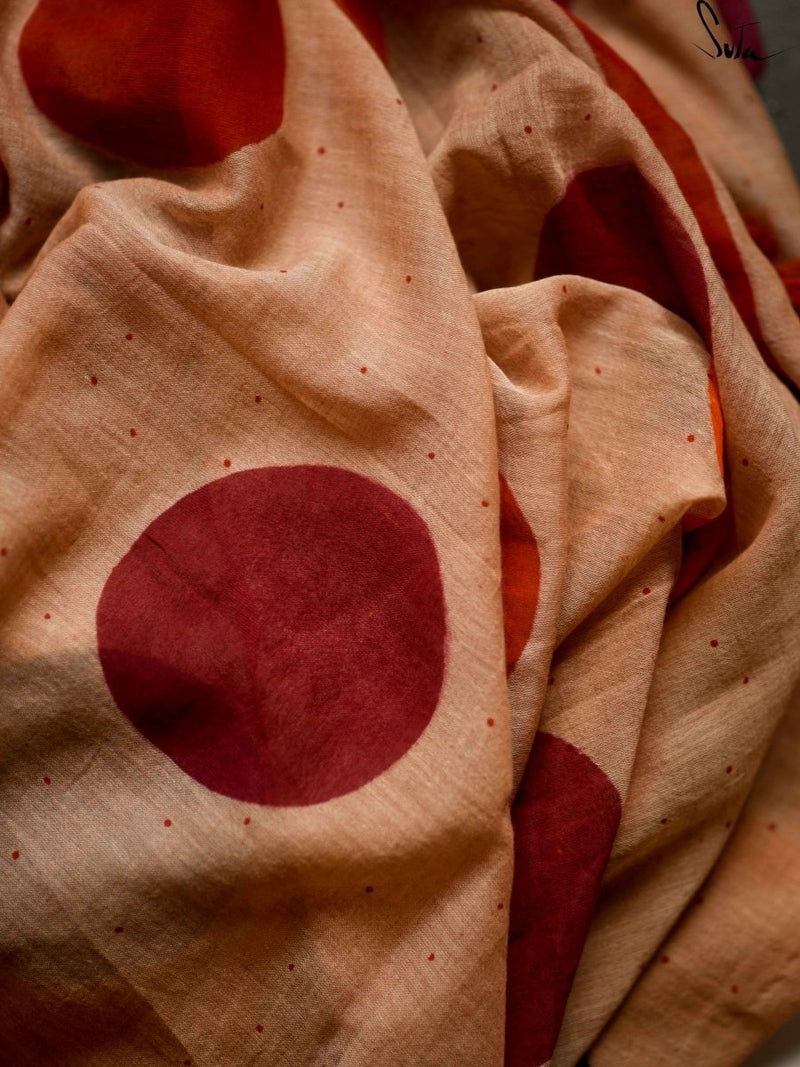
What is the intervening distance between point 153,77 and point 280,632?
0.33 m

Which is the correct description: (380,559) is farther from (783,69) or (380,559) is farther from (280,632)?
(783,69)

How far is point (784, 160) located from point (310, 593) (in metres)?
0.45

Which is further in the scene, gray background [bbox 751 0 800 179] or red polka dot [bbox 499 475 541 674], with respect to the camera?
gray background [bbox 751 0 800 179]

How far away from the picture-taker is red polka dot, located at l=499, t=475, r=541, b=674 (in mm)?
466

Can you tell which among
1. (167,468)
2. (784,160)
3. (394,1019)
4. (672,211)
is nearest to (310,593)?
(167,468)

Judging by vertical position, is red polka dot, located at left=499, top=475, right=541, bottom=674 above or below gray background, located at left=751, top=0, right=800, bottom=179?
below

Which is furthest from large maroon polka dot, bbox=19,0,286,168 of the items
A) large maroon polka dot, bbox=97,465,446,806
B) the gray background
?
the gray background

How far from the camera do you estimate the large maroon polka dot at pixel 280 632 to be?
1.44 feet

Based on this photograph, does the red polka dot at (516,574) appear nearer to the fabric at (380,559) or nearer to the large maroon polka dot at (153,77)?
the fabric at (380,559)

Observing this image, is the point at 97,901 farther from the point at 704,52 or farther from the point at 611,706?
the point at 704,52

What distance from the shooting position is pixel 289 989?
437mm

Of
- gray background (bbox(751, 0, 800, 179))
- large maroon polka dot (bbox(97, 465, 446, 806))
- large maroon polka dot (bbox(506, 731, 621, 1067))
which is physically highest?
gray background (bbox(751, 0, 800, 179))

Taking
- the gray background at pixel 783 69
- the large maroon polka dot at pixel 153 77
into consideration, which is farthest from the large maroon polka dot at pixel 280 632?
the gray background at pixel 783 69

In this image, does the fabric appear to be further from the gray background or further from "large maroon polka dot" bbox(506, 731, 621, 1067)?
the gray background
